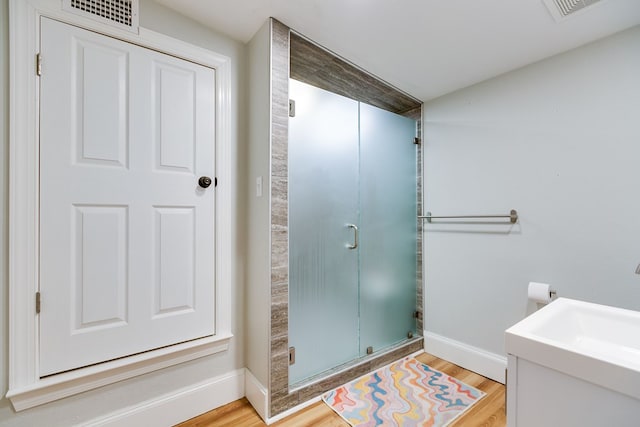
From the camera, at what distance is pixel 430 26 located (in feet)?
4.79

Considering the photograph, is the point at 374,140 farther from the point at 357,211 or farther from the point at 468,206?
the point at 468,206

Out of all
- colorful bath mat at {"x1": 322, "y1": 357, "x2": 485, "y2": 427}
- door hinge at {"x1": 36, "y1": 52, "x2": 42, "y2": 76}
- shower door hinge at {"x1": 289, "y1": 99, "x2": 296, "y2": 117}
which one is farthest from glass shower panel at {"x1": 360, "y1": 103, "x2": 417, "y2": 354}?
door hinge at {"x1": 36, "y1": 52, "x2": 42, "y2": 76}

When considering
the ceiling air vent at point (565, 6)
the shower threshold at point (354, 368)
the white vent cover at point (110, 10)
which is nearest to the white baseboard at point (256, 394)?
the shower threshold at point (354, 368)

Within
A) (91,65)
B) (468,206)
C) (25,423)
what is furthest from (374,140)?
(25,423)

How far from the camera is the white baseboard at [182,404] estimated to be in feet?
4.18

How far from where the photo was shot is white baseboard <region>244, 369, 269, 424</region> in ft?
4.71

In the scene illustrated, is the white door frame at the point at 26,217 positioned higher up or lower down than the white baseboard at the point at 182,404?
higher up

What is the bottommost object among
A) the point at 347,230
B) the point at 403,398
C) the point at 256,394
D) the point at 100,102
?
the point at 403,398

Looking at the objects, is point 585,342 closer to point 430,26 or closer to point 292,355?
point 292,355

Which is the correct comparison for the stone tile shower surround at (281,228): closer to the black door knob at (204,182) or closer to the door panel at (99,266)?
the black door knob at (204,182)

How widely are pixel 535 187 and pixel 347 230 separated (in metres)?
1.22

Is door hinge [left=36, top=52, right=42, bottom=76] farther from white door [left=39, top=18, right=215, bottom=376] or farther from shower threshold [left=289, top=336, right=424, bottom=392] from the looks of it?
shower threshold [left=289, top=336, right=424, bottom=392]

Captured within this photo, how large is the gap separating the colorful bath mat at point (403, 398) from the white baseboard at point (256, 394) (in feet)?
1.24

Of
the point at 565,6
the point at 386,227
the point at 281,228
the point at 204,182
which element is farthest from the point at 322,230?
the point at 565,6
